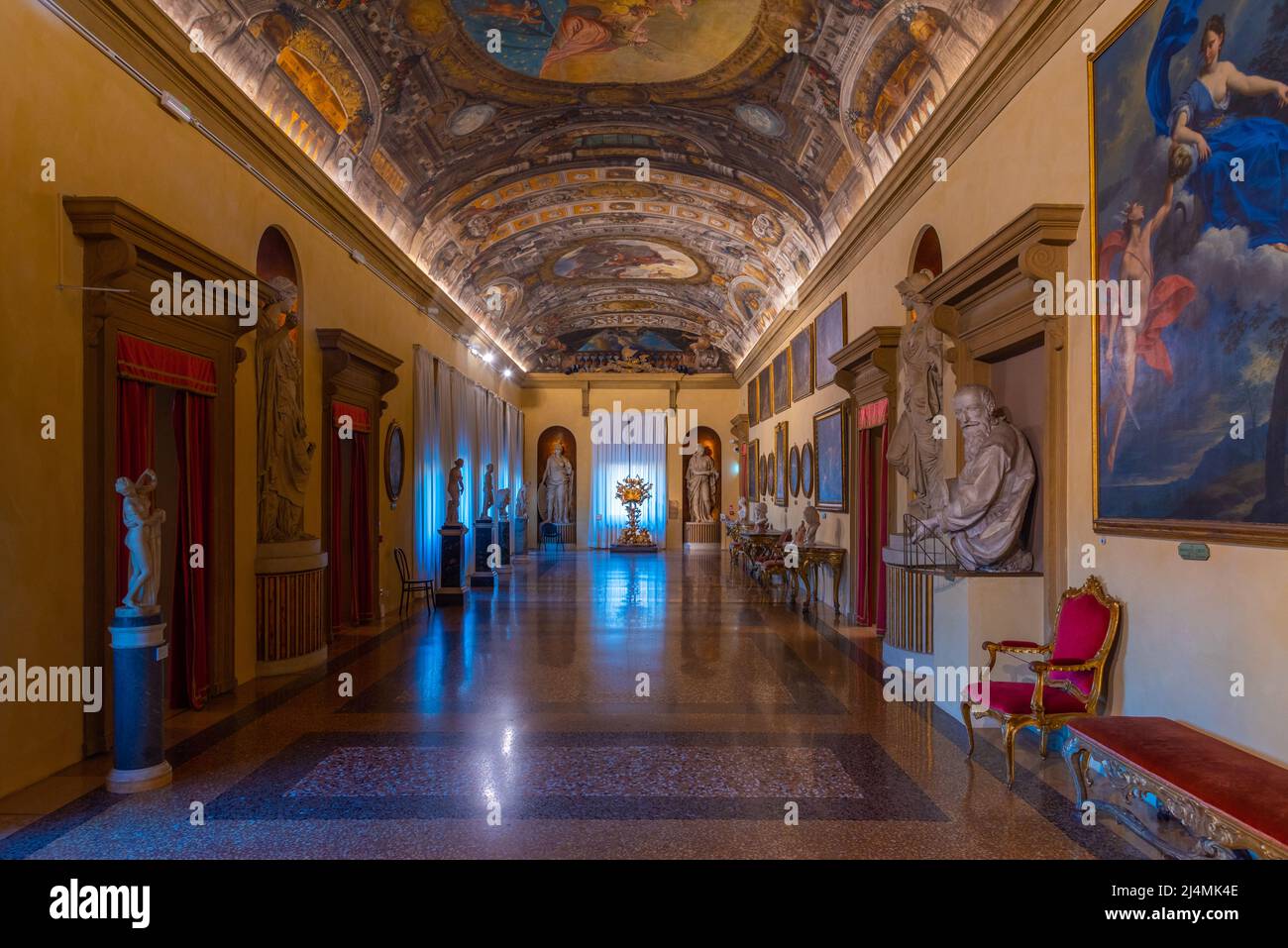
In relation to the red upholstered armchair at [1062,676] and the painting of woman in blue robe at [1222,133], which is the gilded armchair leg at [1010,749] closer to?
the red upholstered armchair at [1062,676]

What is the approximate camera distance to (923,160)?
30.0 ft

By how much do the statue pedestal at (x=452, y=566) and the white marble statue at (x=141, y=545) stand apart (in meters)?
8.56

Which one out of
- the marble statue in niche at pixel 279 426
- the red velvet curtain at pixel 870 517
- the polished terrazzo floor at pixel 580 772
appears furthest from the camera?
the red velvet curtain at pixel 870 517

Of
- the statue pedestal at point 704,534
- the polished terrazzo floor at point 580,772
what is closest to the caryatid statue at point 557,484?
the statue pedestal at point 704,534

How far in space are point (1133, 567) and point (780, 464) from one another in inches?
542

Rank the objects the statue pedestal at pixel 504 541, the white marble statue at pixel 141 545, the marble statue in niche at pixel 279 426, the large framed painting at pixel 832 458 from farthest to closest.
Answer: the statue pedestal at pixel 504 541
the large framed painting at pixel 832 458
the marble statue in niche at pixel 279 426
the white marble statue at pixel 141 545

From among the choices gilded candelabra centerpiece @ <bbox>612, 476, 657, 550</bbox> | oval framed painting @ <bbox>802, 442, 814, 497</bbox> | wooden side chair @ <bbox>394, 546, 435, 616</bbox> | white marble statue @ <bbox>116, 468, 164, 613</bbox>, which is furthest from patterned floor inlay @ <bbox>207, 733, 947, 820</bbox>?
gilded candelabra centerpiece @ <bbox>612, 476, 657, 550</bbox>

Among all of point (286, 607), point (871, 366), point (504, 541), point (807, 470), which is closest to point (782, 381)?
point (807, 470)

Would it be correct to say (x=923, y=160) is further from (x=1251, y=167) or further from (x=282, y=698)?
(x=282, y=698)

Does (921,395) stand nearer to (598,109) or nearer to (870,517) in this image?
(870,517)

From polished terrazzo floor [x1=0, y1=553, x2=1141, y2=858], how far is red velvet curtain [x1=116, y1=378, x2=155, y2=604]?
4.43 ft

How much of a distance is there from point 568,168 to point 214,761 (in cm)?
1153

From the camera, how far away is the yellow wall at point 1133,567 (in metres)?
4.16

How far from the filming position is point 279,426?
8906mm
